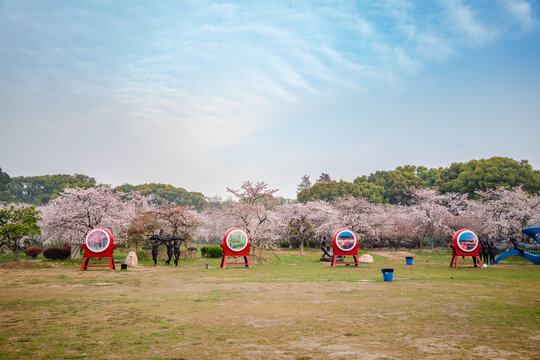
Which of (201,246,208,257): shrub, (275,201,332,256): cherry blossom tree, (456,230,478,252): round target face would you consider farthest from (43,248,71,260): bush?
(456,230,478,252): round target face

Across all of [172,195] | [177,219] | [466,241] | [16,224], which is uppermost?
[172,195]

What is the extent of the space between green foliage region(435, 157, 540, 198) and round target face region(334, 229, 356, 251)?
106 ft

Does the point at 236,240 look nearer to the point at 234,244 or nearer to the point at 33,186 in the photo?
the point at 234,244

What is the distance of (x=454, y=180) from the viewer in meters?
57.8

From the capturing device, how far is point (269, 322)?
8891 millimetres

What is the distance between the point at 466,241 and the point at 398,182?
50504 mm

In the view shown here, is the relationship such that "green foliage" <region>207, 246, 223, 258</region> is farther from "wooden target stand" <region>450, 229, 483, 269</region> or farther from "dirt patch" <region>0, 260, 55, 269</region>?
"wooden target stand" <region>450, 229, 483, 269</region>

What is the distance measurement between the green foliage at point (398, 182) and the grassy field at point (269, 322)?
196ft

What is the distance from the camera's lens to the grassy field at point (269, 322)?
6516mm

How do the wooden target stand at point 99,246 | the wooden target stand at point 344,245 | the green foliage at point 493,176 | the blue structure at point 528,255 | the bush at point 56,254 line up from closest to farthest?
the wooden target stand at point 99,246 < the blue structure at point 528,255 < the wooden target stand at point 344,245 < the bush at point 56,254 < the green foliage at point 493,176

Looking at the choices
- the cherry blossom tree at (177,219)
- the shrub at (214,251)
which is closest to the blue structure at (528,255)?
the shrub at (214,251)

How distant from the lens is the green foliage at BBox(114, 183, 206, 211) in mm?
102000

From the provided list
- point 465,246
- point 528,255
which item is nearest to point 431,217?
point 528,255

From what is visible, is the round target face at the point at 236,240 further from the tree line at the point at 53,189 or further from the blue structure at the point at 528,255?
the tree line at the point at 53,189
